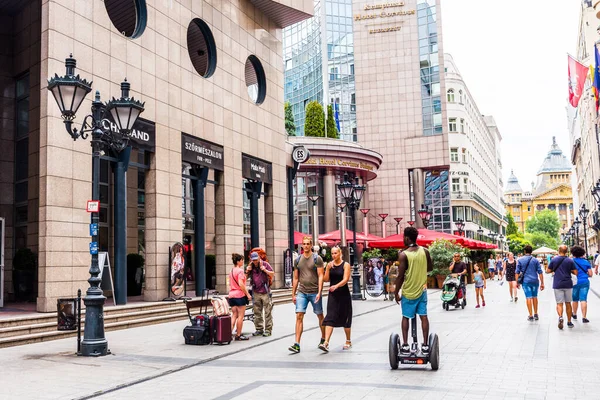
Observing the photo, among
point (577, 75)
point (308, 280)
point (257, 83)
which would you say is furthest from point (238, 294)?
point (577, 75)

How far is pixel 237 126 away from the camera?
2333 cm

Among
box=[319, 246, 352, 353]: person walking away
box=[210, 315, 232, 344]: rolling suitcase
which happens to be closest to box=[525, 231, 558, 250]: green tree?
box=[210, 315, 232, 344]: rolling suitcase

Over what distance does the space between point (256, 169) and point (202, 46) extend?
5355 millimetres

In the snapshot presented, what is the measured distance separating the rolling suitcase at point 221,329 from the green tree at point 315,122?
150 feet

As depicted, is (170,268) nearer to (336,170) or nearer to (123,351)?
(123,351)

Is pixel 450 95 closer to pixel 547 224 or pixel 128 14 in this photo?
pixel 128 14

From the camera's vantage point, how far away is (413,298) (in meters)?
8.54

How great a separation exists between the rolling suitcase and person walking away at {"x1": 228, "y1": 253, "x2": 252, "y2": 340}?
1.80 ft

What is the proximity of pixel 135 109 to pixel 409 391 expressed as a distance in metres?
6.91

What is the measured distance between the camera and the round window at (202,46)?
21906 millimetres

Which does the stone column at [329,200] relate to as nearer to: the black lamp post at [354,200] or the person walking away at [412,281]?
the black lamp post at [354,200]

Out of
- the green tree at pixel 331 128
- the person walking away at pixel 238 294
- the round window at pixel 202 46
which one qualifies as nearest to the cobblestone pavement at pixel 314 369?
the person walking away at pixel 238 294

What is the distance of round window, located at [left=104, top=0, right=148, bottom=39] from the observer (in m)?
18.5

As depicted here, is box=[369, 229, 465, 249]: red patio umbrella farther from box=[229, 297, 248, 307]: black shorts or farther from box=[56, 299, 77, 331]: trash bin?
box=[56, 299, 77, 331]: trash bin
